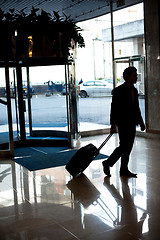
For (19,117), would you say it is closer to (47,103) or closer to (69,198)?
(47,103)

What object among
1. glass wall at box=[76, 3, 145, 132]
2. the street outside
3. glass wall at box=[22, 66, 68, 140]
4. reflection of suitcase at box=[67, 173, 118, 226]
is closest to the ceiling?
glass wall at box=[76, 3, 145, 132]

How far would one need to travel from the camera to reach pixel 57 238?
3051 mm

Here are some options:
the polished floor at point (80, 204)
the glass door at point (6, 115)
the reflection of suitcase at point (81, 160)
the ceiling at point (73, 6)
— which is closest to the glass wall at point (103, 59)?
the ceiling at point (73, 6)

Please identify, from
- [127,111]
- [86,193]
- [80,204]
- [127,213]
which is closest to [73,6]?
[127,111]

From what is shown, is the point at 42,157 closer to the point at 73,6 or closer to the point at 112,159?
the point at 112,159

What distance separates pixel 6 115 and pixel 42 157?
3.83 feet

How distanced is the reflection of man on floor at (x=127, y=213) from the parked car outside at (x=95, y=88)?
4.61 meters

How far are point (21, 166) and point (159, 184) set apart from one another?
8.09ft

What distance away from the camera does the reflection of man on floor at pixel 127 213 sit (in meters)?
3.16

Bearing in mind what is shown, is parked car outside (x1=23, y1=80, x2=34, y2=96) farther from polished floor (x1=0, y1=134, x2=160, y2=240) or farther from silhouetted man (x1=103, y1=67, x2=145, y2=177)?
silhouetted man (x1=103, y1=67, x2=145, y2=177)

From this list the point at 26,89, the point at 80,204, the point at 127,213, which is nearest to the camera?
the point at 127,213

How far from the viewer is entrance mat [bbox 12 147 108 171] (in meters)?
5.82

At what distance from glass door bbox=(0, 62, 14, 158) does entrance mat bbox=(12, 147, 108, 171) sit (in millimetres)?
255

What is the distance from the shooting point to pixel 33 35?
22.2 ft
